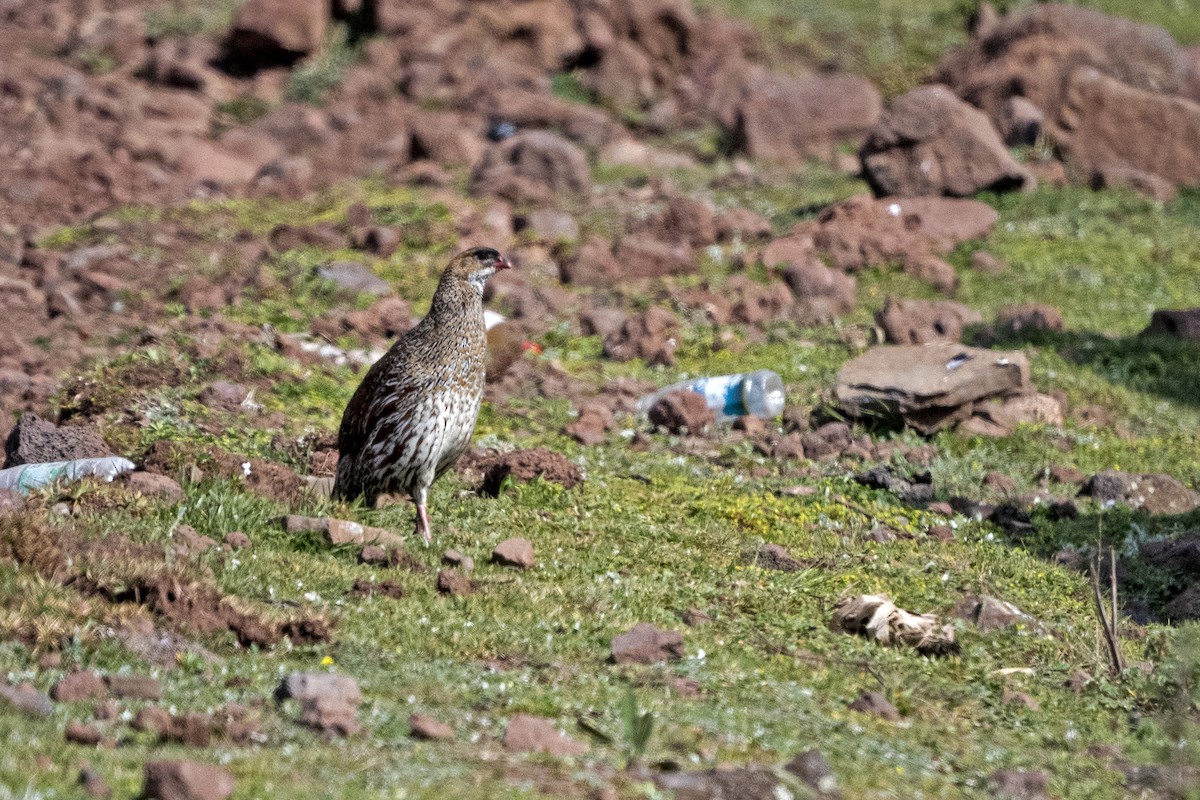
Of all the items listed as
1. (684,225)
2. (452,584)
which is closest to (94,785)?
(452,584)

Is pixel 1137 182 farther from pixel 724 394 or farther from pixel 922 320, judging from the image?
pixel 724 394

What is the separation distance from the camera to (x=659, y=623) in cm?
707

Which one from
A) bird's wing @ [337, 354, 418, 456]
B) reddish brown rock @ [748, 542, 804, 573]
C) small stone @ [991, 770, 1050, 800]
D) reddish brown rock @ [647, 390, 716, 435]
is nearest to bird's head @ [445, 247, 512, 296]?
bird's wing @ [337, 354, 418, 456]

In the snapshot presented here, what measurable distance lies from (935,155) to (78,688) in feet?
44.9

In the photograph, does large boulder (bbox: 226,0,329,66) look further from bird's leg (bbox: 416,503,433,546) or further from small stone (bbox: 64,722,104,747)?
small stone (bbox: 64,722,104,747)

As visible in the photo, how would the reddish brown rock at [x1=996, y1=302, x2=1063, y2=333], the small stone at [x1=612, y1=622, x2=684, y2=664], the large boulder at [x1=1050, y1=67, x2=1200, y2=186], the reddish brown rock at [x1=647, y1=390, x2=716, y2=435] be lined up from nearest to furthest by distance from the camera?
1. the small stone at [x1=612, y1=622, x2=684, y2=664]
2. the reddish brown rock at [x1=647, y1=390, x2=716, y2=435]
3. the reddish brown rock at [x1=996, y1=302, x2=1063, y2=333]
4. the large boulder at [x1=1050, y1=67, x2=1200, y2=186]

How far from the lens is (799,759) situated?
17.5 feet

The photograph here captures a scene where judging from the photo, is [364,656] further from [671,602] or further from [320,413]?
[320,413]

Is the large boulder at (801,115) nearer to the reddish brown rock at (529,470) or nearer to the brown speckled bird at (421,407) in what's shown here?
the reddish brown rock at (529,470)

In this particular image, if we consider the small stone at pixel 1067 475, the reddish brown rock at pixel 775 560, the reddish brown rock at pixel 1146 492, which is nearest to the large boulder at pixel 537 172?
the small stone at pixel 1067 475

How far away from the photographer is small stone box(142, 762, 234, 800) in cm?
459

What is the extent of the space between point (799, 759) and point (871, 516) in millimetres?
4294

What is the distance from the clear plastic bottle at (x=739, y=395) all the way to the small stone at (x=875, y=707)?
589 cm

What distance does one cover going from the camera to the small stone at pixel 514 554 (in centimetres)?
774
